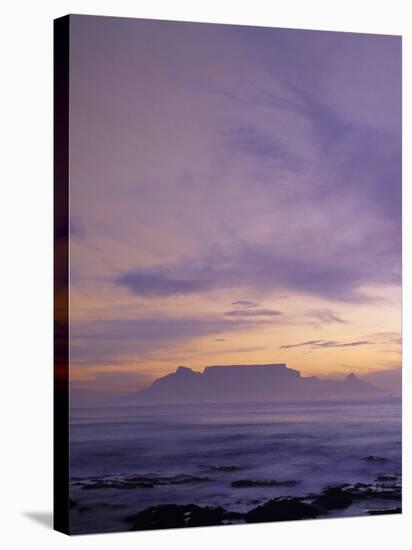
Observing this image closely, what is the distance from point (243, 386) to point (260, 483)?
76cm

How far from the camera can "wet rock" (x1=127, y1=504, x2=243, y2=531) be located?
41.0 feet

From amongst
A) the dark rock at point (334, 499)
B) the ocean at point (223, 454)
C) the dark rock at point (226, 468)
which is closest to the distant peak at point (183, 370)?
the ocean at point (223, 454)

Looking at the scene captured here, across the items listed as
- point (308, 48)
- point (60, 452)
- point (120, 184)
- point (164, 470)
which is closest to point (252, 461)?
point (164, 470)

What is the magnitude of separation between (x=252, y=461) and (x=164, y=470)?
2.41ft

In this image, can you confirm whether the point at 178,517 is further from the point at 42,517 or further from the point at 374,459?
the point at 374,459

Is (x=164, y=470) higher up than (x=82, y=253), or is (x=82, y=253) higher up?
(x=82, y=253)

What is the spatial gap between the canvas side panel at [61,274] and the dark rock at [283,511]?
4.84 ft

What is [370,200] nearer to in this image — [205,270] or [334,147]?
[334,147]

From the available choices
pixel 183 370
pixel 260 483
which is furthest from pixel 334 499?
pixel 183 370

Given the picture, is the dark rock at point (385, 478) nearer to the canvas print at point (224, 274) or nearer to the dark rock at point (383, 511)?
the canvas print at point (224, 274)

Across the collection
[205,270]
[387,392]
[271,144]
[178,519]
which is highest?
[271,144]

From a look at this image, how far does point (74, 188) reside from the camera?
12352 millimetres

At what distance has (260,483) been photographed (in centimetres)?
1285

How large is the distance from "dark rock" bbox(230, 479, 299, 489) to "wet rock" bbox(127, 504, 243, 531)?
224mm
